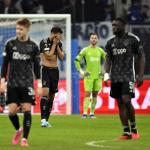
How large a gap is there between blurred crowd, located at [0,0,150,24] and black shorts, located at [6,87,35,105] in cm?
1605

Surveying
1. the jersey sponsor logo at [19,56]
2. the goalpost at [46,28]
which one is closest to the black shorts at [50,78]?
the jersey sponsor logo at [19,56]

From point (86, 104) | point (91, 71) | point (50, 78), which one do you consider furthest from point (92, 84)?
point (50, 78)

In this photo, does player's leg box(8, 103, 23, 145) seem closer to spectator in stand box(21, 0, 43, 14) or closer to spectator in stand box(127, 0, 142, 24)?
spectator in stand box(127, 0, 142, 24)

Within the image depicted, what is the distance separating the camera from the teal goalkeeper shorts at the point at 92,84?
21.5 m

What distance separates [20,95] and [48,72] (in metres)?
4.50

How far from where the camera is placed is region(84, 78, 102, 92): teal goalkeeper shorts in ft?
70.6

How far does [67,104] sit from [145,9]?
8863 millimetres

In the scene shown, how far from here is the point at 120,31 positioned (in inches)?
561

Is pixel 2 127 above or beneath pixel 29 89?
beneath

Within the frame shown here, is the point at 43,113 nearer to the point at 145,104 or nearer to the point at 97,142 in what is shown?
the point at 97,142

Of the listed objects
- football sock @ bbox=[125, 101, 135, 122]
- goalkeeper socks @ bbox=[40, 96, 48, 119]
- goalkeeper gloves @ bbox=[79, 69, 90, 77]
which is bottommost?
goalkeeper socks @ bbox=[40, 96, 48, 119]

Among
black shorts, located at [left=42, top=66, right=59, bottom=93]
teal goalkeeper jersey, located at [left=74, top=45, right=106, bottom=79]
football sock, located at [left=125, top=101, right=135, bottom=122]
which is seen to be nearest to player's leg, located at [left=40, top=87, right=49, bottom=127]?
Answer: black shorts, located at [left=42, top=66, right=59, bottom=93]

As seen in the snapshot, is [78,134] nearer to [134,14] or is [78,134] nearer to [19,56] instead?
[19,56]

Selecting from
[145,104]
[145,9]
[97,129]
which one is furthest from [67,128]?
[145,9]
